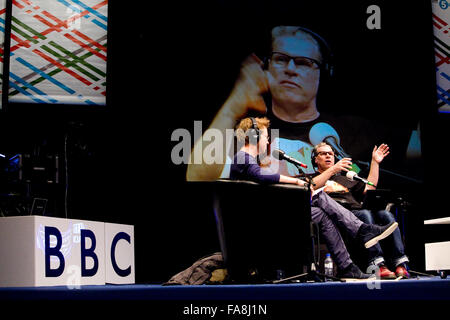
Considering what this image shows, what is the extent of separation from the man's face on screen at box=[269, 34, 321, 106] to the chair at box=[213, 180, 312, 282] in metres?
2.39

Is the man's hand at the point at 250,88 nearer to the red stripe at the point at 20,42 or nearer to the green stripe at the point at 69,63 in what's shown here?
the green stripe at the point at 69,63

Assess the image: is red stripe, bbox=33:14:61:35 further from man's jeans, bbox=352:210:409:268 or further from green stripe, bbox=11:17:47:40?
man's jeans, bbox=352:210:409:268

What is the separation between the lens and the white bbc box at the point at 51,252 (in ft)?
8.64

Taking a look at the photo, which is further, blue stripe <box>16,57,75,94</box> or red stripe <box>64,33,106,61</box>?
red stripe <box>64,33,106,61</box>

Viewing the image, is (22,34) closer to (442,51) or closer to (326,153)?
(326,153)

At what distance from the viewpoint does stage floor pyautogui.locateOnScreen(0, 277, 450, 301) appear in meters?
1.69

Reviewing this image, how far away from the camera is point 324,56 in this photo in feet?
16.7

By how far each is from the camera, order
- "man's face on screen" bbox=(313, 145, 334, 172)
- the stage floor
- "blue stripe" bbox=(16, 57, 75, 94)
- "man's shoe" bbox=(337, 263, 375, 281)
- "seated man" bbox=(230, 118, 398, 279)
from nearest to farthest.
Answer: the stage floor, "seated man" bbox=(230, 118, 398, 279), "man's shoe" bbox=(337, 263, 375, 281), "man's face on screen" bbox=(313, 145, 334, 172), "blue stripe" bbox=(16, 57, 75, 94)

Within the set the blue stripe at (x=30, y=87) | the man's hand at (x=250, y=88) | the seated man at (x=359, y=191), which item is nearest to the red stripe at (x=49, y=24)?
the blue stripe at (x=30, y=87)

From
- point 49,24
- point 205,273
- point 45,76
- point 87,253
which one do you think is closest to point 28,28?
point 49,24

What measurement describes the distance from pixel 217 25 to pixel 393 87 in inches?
69.2

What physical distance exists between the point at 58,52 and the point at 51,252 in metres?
2.87

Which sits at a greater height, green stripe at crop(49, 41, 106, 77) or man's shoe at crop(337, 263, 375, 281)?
green stripe at crop(49, 41, 106, 77)

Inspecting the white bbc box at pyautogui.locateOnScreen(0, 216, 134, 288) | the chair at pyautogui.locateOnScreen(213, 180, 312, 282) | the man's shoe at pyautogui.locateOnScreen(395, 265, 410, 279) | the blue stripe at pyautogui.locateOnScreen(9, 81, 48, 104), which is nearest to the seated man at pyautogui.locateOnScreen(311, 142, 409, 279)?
the man's shoe at pyautogui.locateOnScreen(395, 265, 410, 279)
